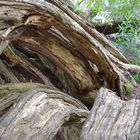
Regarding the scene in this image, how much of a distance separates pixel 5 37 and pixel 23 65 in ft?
2.10

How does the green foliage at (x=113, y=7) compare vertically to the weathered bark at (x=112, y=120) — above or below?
above

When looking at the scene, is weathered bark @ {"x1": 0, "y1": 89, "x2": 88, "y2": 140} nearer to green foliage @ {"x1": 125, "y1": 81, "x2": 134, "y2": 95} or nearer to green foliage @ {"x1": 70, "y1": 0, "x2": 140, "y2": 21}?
green foliage @ {"x1": 125, "y1": 81, "x2": 134, "y2": 95}

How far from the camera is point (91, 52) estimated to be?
260cm

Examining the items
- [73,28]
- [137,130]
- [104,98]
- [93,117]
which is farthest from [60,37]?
[137,130]

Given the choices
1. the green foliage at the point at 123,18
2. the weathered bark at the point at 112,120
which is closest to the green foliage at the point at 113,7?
the green foliage at the point at 123,18

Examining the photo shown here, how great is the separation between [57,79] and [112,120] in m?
1.31

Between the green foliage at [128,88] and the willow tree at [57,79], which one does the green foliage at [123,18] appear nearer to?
the willow tree at [57,79]

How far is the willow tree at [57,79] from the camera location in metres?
1.68

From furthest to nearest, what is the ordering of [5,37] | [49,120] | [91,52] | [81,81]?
1. [81,81]
2. [91,52]
3. [5,37]
4. [49,120]

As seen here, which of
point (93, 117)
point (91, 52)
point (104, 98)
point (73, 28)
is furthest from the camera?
point (91, 52)

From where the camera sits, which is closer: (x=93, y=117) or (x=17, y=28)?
(x=93, y=117)

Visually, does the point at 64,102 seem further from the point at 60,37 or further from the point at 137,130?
the point at 137,130

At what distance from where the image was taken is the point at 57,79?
2.95m

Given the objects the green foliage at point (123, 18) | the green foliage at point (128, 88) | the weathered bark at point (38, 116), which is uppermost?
the green foliage at point (123, 18)
